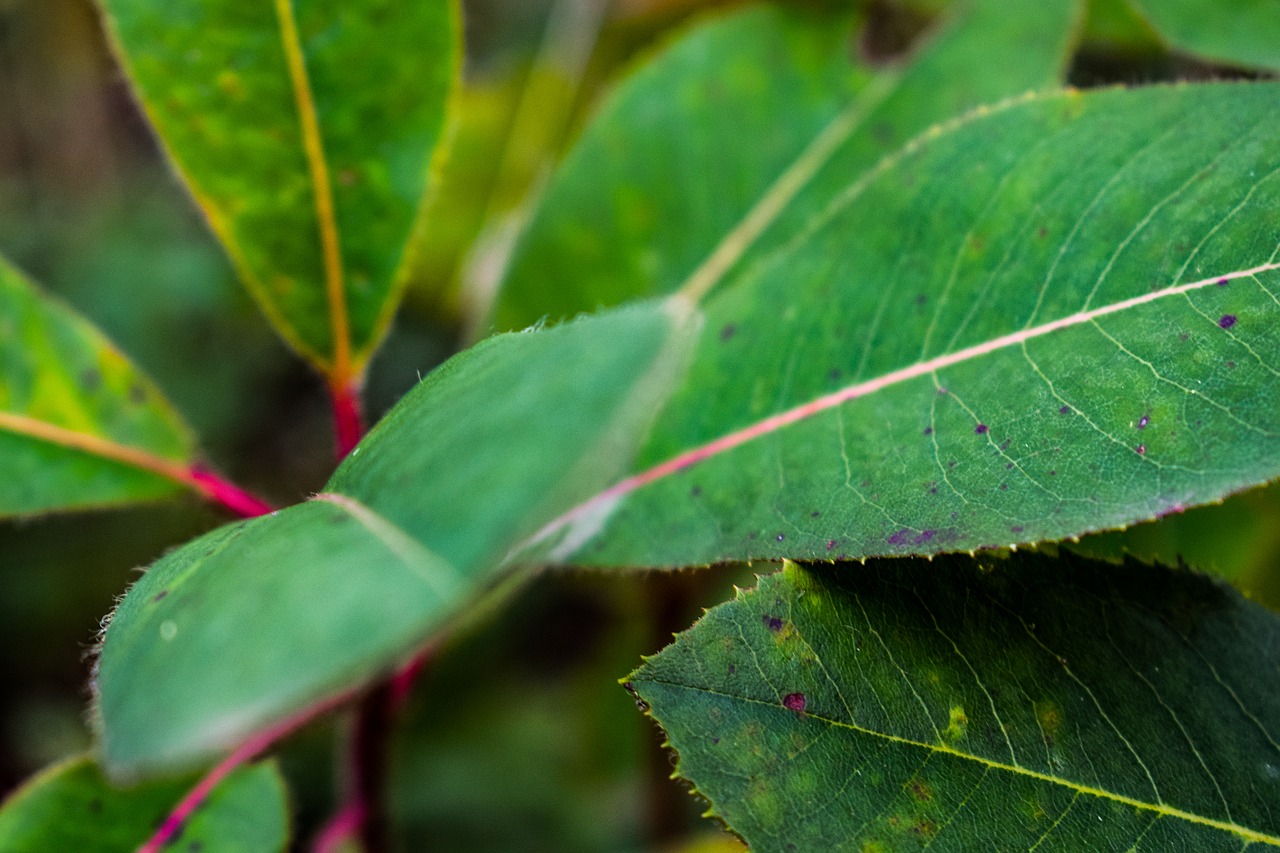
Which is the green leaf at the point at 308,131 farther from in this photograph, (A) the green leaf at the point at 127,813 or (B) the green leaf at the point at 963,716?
(B) the green leaf at the point at 963,716

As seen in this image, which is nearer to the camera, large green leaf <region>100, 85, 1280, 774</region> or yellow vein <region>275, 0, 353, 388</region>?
large green leaf <region>100, 85, 1280, 774</region>

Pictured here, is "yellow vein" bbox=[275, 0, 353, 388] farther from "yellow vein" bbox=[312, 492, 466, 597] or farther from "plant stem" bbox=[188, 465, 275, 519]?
"yellow vein" bbox=[312, 492, 466, 597]

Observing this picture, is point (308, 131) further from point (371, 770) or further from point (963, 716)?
point (963, 716)

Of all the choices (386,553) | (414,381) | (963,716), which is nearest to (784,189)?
(963,716)

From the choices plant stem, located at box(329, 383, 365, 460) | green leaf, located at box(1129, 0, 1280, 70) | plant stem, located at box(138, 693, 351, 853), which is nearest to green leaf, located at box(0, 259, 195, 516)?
plant stem, located at box(329, 383, 365, 460)

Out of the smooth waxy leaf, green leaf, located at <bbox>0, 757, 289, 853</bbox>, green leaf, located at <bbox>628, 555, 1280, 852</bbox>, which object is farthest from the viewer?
green leaf, located at <bbox>0, 757, 289, 853</bbox>

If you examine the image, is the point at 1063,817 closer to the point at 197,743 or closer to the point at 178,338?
the point at 197,743

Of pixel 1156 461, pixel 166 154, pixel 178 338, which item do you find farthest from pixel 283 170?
→ pixel 178 338
